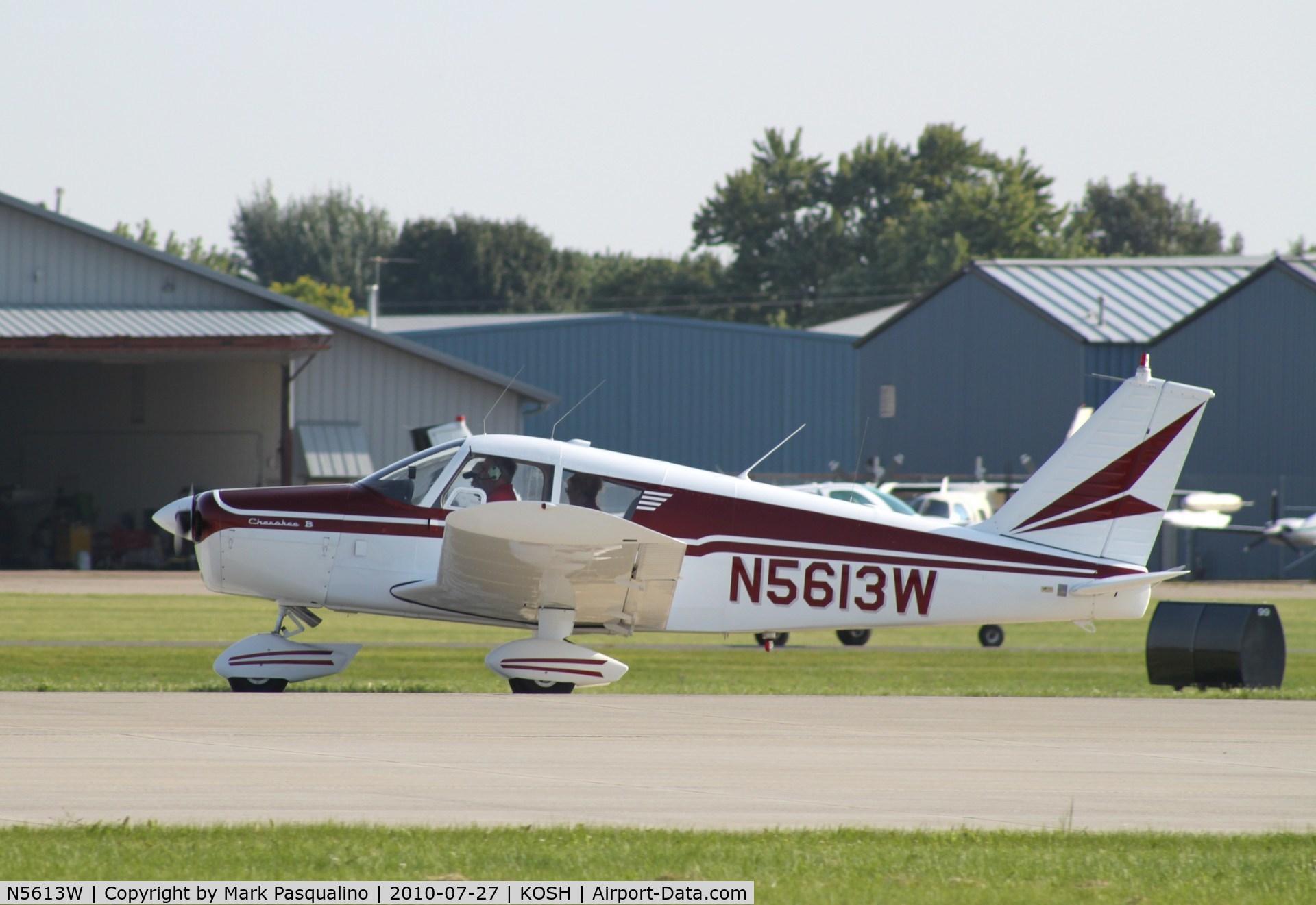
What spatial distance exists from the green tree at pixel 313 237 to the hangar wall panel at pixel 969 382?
61305 mm

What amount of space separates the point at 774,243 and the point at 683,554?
87045 millimetres

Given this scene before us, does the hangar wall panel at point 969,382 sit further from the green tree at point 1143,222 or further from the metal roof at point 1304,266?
the green tree at point 1143,222

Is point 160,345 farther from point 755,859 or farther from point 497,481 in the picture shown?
point 755,859

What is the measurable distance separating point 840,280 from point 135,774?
8604 centimetres

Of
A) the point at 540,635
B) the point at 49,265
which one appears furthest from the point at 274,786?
the point at 49,265

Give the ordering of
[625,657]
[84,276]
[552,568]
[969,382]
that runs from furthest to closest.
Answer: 1. [969,382]
2. [84,276]
3. [625,657]
4. [552,568]

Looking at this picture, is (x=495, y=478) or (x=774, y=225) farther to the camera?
(x=774, y=225)

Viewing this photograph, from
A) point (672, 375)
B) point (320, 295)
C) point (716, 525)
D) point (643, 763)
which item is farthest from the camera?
point (320, 295)

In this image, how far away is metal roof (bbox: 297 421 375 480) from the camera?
35.1 m

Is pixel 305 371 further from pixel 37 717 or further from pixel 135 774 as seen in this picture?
pixel 135 774

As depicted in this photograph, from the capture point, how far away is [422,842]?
20.7 feet

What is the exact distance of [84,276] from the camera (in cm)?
3406

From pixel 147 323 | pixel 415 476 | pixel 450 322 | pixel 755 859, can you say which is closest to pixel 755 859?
pixel 755 859

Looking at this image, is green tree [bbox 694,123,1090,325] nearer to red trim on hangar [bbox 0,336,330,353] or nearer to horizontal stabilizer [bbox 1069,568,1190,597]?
red trim on hangar [bbox 0,336,330,353]
